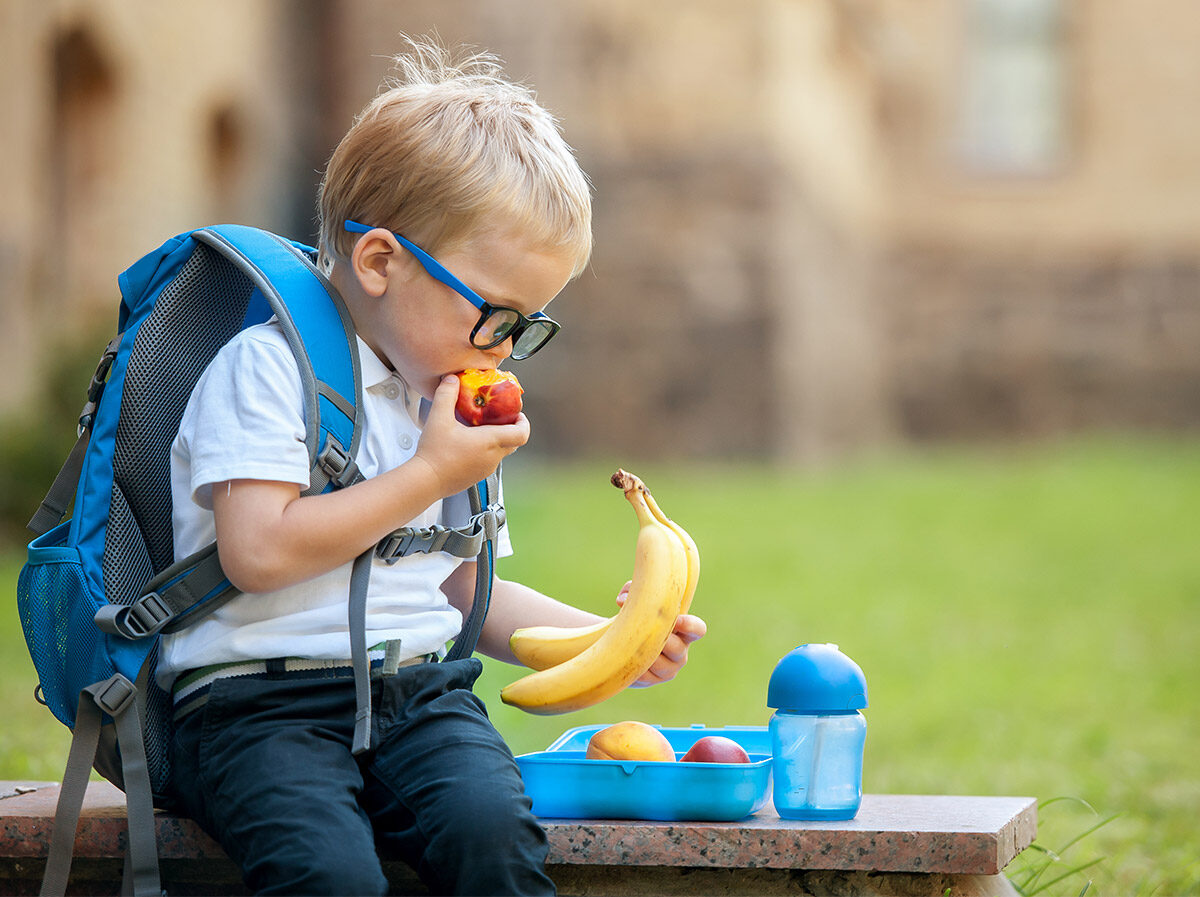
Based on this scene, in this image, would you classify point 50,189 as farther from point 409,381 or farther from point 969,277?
point 969,277

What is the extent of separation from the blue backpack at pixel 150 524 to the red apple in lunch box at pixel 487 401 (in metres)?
0.14

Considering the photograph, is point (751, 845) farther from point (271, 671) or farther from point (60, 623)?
point (60, 623)

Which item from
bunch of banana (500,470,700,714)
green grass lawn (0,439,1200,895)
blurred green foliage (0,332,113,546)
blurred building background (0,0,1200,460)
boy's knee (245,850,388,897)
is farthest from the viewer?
blurred building background (0,0,1200,460)

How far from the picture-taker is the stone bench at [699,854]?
1.94 meters

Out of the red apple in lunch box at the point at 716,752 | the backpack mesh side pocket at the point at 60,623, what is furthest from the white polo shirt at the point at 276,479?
the red apple in lunch box at the point at 716,752

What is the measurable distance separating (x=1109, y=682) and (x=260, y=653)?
450cm

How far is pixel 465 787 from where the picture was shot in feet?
5.79

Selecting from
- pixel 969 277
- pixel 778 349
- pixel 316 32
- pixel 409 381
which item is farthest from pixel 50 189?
pixel 969 277

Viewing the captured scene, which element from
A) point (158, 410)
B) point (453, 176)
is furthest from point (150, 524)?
point (453, 176)

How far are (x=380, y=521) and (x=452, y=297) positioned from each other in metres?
0.32

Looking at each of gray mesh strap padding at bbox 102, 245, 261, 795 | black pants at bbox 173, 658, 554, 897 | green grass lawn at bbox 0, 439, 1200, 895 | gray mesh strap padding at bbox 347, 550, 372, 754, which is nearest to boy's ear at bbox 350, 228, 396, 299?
gray mesh strap padding at bbox 102, 245, 261, 795

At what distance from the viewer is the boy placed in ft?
5.73

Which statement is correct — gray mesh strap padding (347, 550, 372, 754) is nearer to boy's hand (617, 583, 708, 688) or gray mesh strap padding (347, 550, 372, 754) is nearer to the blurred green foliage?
boy's hand (617, 583, 708, 688)

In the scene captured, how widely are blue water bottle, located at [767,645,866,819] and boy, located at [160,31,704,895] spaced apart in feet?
1.28
